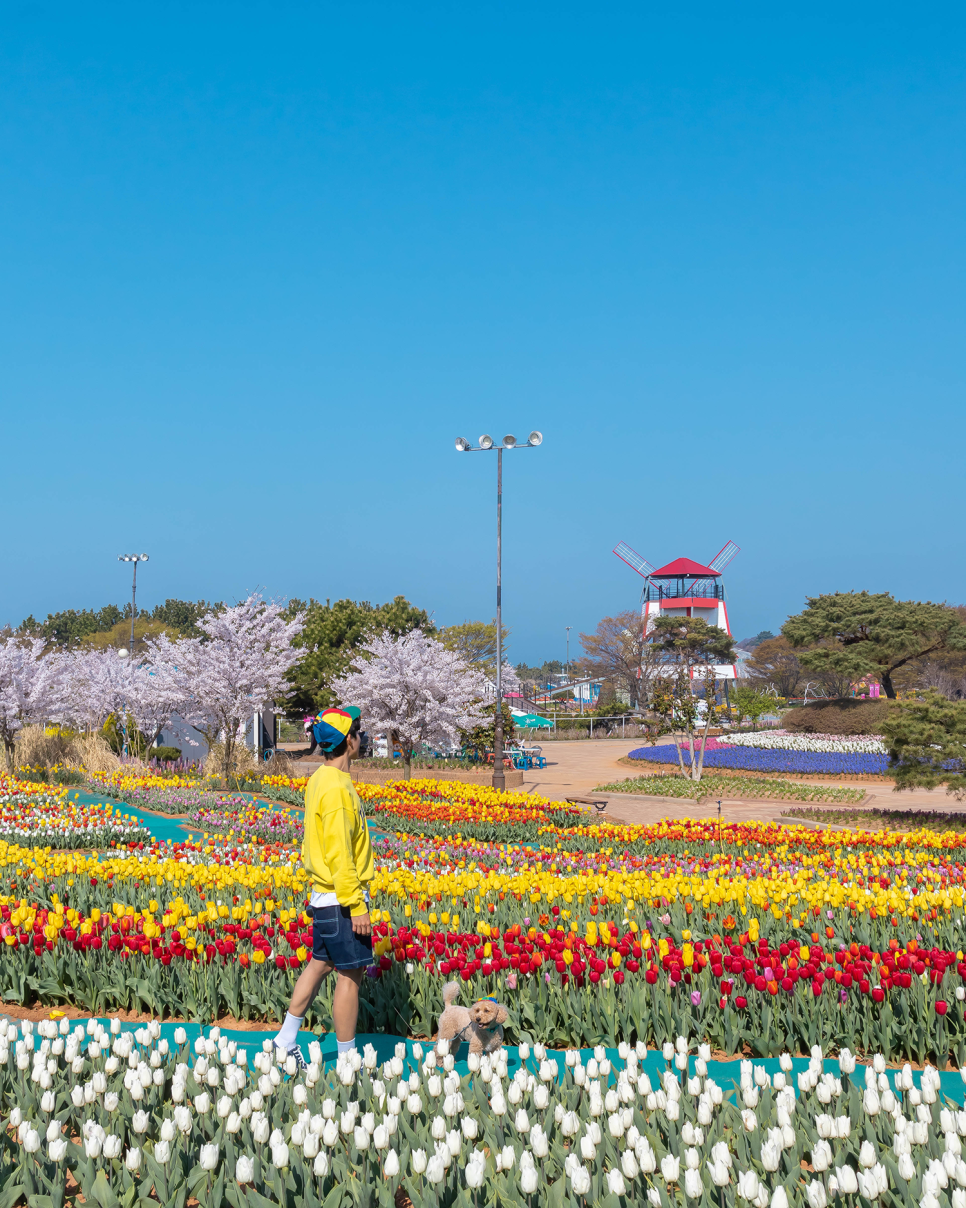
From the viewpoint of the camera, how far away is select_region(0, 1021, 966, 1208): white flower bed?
2.95m

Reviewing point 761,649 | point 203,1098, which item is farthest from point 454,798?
point 761,649

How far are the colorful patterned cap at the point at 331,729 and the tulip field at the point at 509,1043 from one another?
1450 millimetres

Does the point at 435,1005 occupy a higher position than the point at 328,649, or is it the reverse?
the point at 328,649

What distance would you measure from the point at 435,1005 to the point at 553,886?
2.40 meters

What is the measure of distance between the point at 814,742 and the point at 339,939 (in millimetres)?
38626

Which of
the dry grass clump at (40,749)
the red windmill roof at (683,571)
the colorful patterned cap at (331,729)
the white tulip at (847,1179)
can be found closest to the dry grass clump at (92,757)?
the dry grass clump at (40,749)

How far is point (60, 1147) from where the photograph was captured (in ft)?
9.90

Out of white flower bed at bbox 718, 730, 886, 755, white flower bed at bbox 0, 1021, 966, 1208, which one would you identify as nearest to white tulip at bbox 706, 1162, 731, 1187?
white flower bed at bbox 0, 1021, 966, 1208

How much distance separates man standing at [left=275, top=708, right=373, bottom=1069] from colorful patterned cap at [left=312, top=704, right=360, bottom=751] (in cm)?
5

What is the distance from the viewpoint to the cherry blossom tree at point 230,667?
75.6ft

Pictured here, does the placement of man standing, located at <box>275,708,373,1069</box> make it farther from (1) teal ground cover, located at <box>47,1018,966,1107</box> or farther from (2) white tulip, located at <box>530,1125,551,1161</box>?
(2) white tulip, located at <box>530,1125,551,1161</box>

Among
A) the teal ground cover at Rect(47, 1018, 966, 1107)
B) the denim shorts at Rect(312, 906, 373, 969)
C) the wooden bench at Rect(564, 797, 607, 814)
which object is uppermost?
the denim shorts at Rect(312, 906, 373, 969)

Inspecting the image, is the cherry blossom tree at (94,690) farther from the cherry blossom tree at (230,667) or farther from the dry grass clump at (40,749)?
the cherry blossom tree at (230,667)

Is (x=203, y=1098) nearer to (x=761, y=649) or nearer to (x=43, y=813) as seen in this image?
(x=43, y=813)
